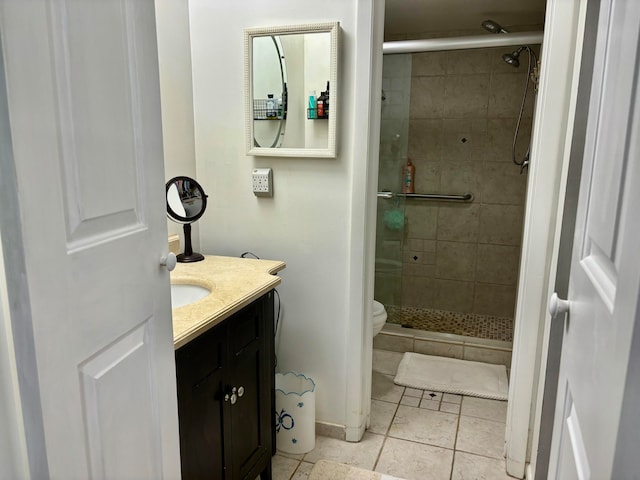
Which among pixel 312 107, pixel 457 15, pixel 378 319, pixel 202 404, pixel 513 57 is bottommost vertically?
pixel 378 319

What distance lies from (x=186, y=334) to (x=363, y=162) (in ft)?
3.49

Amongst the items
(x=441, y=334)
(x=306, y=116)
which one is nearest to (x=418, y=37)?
(x=306, y=116)

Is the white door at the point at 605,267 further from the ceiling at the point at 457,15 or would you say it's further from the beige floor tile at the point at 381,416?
the ceiling at the point at 457,15

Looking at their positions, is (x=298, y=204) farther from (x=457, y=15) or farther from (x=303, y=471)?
(x=457, y=15)

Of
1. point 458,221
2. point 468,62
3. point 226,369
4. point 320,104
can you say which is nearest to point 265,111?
point 320,104

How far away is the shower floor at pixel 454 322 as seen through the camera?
11.0 ft

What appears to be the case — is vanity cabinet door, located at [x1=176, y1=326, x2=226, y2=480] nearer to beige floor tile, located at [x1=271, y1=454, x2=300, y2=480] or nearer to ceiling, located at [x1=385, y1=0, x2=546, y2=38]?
beige floor tile, located at [x1=271, y1=454, x2=300, y2=480]

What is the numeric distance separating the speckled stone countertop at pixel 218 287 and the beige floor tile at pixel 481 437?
1228 millimetres

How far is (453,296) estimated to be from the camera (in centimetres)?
377

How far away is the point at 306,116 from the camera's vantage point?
1.99m

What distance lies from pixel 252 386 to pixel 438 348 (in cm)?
173

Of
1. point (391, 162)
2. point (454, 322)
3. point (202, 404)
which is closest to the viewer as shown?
point (202, 404)

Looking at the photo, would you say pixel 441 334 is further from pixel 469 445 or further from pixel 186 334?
pixel 186 334

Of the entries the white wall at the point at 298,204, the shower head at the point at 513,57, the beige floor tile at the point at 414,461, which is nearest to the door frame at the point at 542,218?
the beige floor tile at the point at 414,461
